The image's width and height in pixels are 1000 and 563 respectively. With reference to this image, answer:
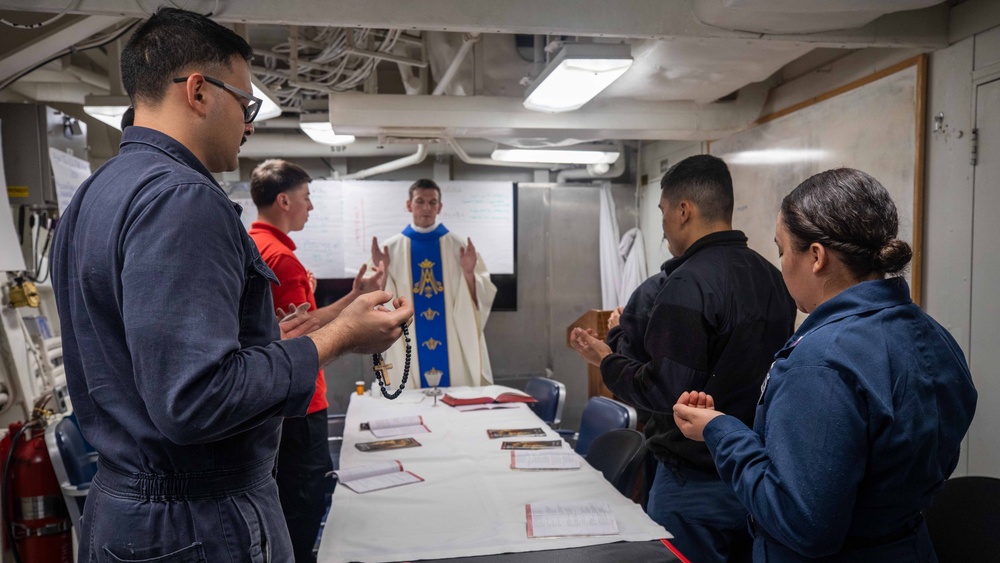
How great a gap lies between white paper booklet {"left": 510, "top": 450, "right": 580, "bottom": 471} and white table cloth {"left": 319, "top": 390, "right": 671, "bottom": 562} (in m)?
0.03

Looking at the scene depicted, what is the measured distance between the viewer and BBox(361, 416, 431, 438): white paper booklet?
2904 millimetres

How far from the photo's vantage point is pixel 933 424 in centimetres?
114

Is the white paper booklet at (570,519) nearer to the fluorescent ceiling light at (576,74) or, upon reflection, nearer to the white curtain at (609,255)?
the fluorescent ceiling light at (576,74)

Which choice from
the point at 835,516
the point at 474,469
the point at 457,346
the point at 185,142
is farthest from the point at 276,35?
the point at 835,516

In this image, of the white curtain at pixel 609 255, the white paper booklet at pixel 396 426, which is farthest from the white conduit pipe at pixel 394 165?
the white paper booklet at pixel 396 426

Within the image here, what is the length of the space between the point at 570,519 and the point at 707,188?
113 cm

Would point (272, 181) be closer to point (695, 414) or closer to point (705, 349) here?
point (705, 349)

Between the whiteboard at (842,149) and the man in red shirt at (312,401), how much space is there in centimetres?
229

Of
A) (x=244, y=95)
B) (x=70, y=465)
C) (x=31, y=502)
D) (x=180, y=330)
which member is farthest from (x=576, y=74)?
(x=31, y=502)

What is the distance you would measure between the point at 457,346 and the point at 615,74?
2.46 metres

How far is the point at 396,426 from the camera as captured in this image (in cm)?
301

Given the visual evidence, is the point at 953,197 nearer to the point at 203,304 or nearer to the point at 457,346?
the point at 203,304

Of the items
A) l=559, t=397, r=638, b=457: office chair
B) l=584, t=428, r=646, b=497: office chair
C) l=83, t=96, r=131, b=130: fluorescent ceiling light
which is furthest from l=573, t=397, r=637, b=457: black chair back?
l=83, t=96, r=131, b=130: fluorescent ceiling light

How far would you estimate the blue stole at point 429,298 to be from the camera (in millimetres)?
4688
